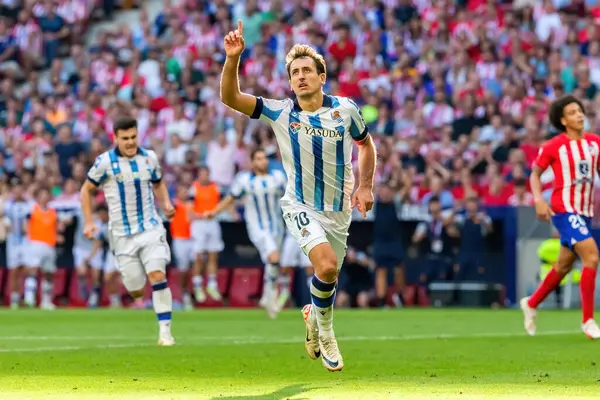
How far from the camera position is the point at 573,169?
533 inches

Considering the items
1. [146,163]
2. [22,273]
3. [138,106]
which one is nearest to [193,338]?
[146,163]

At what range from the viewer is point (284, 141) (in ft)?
32.9

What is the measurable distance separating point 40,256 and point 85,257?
2.62ft

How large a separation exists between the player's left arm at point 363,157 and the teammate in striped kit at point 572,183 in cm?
363

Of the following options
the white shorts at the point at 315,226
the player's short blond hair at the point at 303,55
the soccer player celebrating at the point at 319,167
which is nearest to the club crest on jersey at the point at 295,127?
the soccer player celebrating at the point at 319,167

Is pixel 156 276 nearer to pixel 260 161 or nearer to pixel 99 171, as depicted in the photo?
pixel 99 171

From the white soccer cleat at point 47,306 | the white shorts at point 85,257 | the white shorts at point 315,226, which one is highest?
the white shorts at point 315,226

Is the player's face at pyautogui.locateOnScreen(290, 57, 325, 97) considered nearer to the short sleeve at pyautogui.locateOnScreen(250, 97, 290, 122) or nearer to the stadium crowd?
the short sleeve at pyautogui.locateOnScreen(250, 97, 290, 122)

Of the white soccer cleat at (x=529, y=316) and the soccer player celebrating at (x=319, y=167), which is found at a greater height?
the soccer player celebrating at (x=319, y=167)

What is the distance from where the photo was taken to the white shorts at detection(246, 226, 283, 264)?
19.7 metres

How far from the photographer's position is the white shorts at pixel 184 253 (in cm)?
2333

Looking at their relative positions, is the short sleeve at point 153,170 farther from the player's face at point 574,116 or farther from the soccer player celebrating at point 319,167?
the soccer player celebrating at point 319,167

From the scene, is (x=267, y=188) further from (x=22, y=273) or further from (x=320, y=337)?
(x=320, y=337)

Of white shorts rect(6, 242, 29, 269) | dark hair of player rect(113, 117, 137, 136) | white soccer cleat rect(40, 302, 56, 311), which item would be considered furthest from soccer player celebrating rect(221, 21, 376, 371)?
white shorts rect(6, 242, 29, 269)
